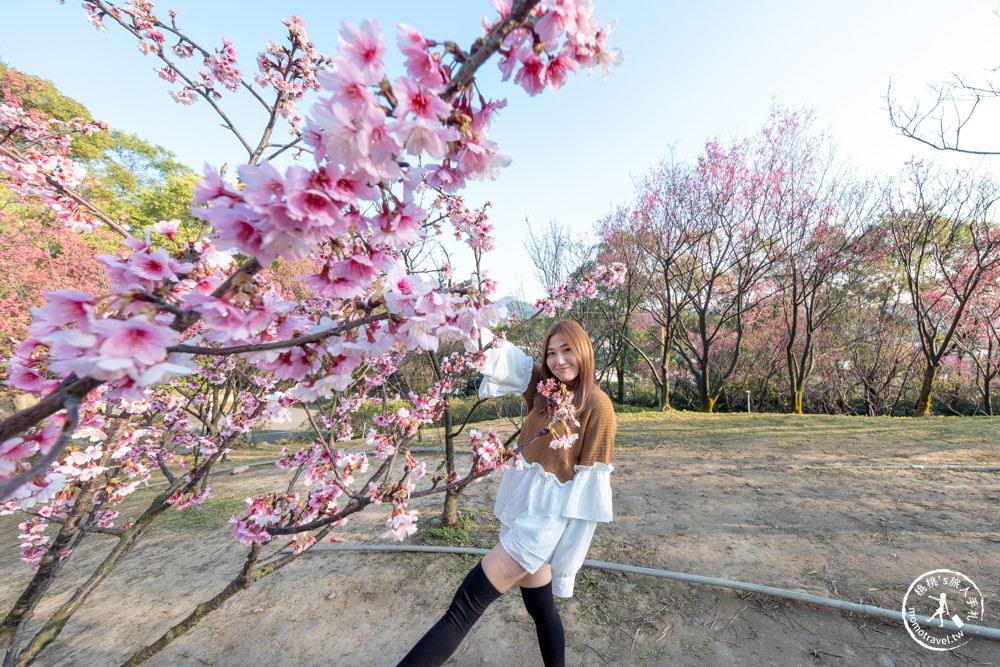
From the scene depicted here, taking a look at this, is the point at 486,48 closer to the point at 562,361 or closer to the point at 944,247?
the point at 562,361

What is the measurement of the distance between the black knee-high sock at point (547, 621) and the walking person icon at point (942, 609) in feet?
6.69

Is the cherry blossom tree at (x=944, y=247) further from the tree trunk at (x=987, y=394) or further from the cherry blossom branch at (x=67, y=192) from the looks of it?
the cherry blossom branch at (x=67, y=192)

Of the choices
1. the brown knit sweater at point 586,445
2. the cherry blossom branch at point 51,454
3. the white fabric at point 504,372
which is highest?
the white fabric at point 504,372

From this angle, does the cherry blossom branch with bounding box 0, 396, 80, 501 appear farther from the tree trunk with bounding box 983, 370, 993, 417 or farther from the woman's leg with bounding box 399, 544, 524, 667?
the tree trunk with bounding box 983, 370, 993, 417

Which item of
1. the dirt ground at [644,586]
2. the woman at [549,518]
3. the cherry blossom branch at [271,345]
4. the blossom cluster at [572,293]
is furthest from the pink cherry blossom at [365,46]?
the blossom cluster at [572,293]

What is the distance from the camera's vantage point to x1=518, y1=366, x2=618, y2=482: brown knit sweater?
1664mm

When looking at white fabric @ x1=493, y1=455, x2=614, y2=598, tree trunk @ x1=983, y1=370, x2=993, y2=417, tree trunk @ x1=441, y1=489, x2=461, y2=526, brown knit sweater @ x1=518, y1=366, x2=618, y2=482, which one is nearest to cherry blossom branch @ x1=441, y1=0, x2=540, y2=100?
brown knit sweater @ x1=518, y1=366, x2=618, y2=482

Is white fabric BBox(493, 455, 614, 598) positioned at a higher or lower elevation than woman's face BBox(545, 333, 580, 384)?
lower

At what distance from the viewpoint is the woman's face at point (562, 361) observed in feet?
6.01

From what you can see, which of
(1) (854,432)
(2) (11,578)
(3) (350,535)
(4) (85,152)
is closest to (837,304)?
(1) (854,432)

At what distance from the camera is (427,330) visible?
89 centimetres

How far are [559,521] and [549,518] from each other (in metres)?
0.06

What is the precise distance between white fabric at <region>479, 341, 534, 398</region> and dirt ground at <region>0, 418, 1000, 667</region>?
4.52 ft

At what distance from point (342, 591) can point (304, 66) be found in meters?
3.27
